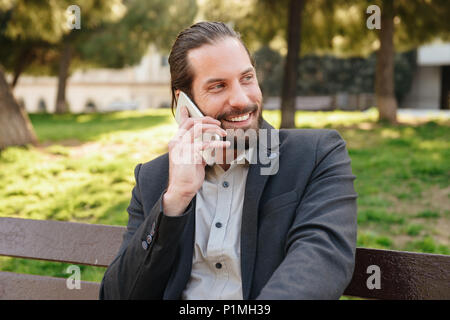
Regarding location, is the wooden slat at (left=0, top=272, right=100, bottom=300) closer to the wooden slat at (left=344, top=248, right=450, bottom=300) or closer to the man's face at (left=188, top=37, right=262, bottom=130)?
the man's face at (left=188, top=37, right=262, bottom=130)

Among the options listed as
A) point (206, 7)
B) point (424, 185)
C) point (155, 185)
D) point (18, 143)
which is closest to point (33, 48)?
point (206, 7)

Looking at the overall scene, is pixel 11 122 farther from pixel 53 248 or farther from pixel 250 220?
pixel 250 220

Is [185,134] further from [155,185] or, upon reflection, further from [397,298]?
[397,298]

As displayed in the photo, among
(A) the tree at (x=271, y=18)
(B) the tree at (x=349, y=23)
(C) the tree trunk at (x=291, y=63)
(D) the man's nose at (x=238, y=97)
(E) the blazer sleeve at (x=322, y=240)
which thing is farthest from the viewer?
(A) the tree at (x=271, y=18)

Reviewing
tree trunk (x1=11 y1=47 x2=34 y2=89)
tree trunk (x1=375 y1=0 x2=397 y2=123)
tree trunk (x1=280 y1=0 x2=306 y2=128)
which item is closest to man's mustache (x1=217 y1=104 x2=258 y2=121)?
tree trunk (x1=280 y1=0 x2=306 y2=128)

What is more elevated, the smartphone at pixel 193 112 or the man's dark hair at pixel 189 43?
the man's dark hair at pixel 189 43

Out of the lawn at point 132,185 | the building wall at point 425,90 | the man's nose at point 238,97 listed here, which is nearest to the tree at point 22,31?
the lawn at point 132,185

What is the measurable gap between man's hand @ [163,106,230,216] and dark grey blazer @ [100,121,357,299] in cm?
6

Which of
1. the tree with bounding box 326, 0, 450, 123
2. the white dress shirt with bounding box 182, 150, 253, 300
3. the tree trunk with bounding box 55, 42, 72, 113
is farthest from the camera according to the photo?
the tree trunk with bounding box 55, 42, 72, 113

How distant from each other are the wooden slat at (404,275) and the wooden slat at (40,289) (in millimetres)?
1408

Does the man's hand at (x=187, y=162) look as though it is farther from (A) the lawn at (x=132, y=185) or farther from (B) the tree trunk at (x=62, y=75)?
(B) the tree trunk at (x=62, y=75)

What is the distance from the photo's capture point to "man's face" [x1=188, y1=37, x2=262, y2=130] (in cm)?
228

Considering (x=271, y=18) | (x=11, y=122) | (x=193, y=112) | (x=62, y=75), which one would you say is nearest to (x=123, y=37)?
(x=62, y=75)

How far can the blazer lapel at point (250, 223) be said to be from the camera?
6.63ft
